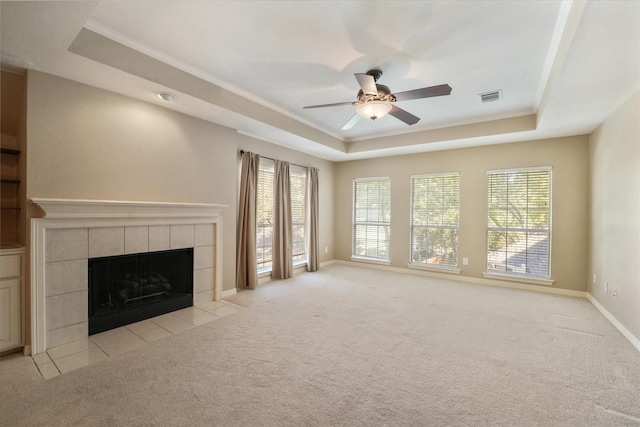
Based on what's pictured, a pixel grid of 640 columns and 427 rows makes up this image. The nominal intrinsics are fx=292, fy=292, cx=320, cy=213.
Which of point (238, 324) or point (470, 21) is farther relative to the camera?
point (238, 324)

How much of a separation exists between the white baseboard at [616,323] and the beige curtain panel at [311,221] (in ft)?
14.7

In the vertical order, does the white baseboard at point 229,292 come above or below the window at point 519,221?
below

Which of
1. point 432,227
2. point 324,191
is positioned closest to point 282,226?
point 324,191

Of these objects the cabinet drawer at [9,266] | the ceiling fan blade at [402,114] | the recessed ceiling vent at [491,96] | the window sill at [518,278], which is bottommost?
the window sill at [518,278]

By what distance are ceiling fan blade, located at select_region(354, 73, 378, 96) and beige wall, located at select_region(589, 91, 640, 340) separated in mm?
2641

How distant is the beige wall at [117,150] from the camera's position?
8.93ft

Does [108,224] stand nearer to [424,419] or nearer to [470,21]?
[424,419]

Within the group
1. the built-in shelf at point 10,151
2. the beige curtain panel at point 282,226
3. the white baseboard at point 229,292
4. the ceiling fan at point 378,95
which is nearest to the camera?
the ceiling fan at point 378,95

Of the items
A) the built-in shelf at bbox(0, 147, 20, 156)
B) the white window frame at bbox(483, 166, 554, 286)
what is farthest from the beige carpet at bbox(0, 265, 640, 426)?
the built-in shelf at bbox(0, 147, 20, 156)

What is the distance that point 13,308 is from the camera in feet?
8.55

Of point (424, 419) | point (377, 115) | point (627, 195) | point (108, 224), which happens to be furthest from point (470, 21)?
point (108, 224)

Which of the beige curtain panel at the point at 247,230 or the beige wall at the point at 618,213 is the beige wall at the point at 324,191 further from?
the beige wall at the point at 618,213

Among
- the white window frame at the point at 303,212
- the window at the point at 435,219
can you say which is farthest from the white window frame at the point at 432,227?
the white window frame at the point at 303,212

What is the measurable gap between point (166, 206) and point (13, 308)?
157 cm
